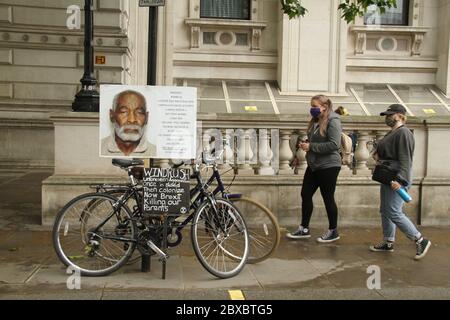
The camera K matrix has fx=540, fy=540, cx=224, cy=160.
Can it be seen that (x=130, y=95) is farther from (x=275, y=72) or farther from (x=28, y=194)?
(x=275, y=72)

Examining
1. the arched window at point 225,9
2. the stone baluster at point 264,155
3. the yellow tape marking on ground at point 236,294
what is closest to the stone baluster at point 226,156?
the stone baluster at point 264,155

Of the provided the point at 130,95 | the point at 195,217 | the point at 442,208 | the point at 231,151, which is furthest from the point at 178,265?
the point at 442,208

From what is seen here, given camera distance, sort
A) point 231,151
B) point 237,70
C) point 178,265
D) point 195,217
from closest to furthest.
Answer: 1. point 195,217
2. point 178,265
3. point 231,151
4. point 237,70

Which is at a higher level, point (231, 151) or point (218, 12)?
point (218, 12)

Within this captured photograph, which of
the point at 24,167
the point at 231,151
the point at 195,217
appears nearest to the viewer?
the point at 195,217

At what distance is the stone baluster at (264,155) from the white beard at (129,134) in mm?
2610

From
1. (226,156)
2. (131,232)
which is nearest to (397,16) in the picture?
(226,156)

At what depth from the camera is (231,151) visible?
25.2ft

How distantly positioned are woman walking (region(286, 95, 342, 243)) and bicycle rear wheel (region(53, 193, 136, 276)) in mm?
2490

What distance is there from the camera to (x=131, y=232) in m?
5.25

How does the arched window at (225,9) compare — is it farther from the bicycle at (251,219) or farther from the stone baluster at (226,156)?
the bicycle at (251,219)

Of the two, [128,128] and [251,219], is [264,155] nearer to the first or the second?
[251,219]

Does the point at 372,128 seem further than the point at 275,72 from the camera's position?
No

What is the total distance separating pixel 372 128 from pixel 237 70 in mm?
8259
